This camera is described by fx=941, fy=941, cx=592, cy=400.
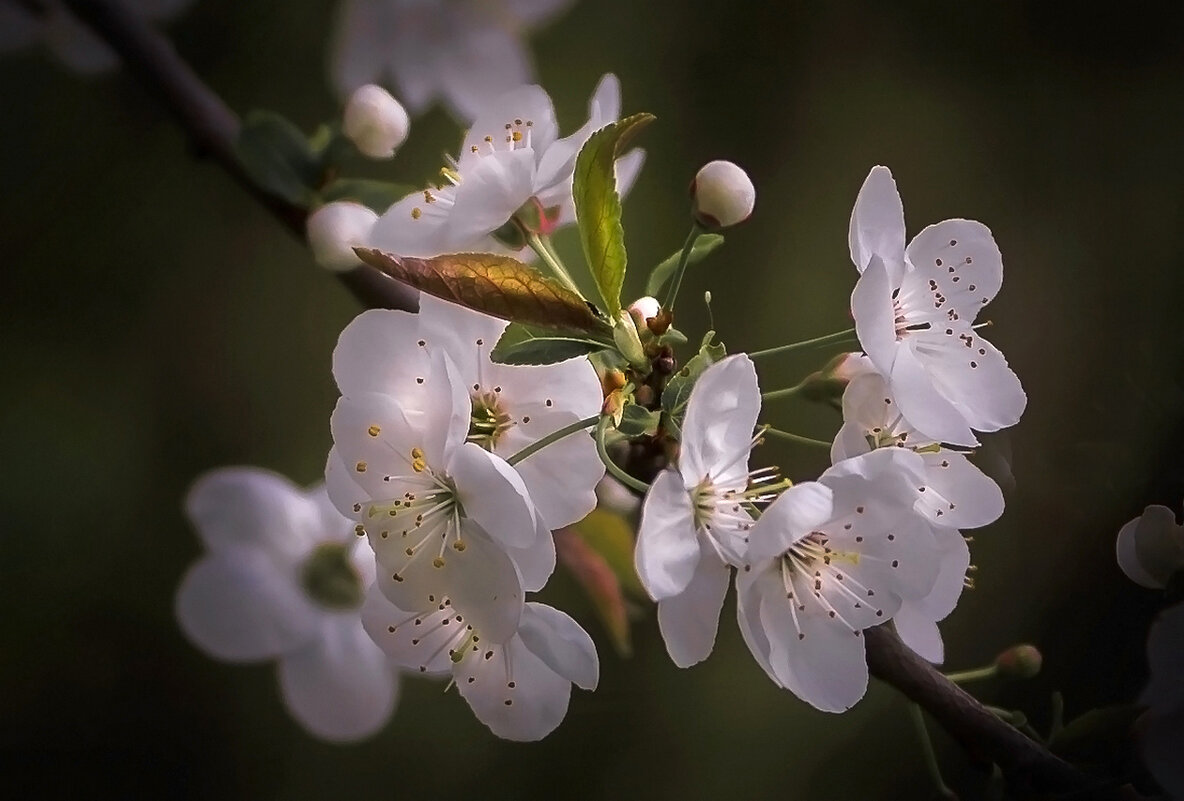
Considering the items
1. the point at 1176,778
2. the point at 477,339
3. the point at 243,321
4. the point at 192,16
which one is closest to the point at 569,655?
the point at 477,339

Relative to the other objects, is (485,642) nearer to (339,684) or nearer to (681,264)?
(681,264)

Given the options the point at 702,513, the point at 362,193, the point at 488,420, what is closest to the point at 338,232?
the point at 362,193

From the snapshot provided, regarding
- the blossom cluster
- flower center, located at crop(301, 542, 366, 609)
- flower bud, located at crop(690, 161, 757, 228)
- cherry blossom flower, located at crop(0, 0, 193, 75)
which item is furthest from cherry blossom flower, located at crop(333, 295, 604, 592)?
cherry blossom flower, located at crop(0, 0, 193, 75)

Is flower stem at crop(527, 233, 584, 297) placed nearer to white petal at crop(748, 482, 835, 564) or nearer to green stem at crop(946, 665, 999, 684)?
white petal at crop(748, 482, 835, 564)

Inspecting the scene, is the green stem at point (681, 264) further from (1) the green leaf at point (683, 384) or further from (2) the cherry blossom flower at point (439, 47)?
(2) the cherry blossom flower at point (439, 47)

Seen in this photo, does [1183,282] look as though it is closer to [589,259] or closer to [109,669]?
[589,259]
